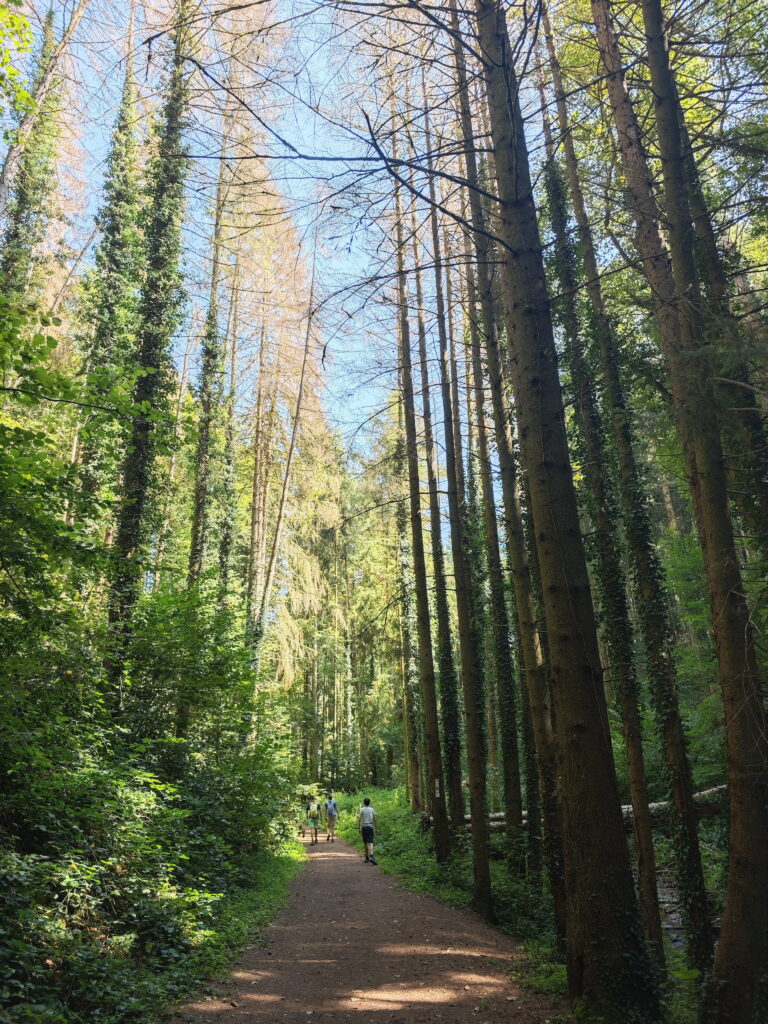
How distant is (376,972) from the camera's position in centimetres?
621

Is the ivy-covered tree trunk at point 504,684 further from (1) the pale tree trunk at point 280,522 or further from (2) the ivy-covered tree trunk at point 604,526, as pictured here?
(1) the pale tree trunk at point 280,522

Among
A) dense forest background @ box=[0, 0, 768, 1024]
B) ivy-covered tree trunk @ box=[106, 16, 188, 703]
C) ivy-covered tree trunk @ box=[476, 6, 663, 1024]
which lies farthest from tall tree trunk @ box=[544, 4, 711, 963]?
ivy-covered tree trunk @ box=[106, 16, 188, 703]

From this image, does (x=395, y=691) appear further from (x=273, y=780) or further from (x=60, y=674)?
(x=60, y=674)

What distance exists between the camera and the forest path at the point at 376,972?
16.4 feet

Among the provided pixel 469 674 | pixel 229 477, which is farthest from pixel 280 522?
pixel 469 674

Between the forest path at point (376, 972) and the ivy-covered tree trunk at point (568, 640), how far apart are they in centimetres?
127

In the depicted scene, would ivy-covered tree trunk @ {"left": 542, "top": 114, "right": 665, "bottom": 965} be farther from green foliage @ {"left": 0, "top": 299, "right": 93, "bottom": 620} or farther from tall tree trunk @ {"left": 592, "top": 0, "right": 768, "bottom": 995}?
green foliage @ {"left": 0, "top": 299, "right": 93, "bottom": 620}

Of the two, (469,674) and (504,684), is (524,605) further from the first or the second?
(504,684)

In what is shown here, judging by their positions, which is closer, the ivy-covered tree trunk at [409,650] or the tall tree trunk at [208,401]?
the tall tree trunk at [208,401]

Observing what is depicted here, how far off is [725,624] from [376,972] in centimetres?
491

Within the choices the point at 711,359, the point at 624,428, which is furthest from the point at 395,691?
the point at 711,359

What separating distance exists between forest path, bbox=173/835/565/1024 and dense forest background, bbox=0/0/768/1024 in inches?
22.8

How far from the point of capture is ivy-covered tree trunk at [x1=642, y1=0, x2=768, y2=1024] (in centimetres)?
396

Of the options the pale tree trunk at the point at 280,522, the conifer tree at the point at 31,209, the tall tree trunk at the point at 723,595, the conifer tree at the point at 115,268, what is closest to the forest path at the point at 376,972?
the tall tree trunk at the point at 723,595
